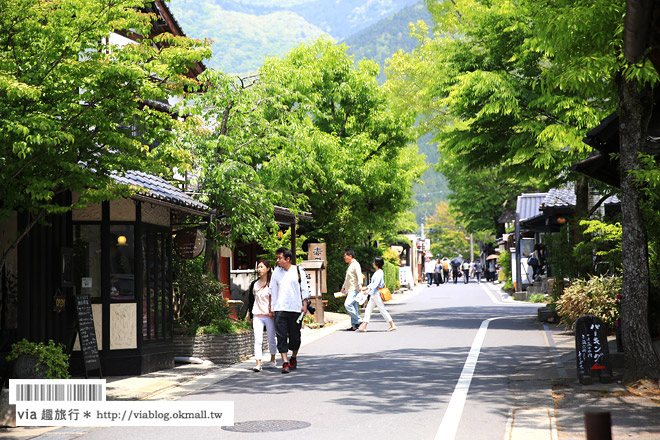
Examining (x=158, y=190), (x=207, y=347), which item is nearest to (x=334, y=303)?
(x=207, y=347)

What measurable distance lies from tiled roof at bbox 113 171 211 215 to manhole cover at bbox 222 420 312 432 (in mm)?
4415

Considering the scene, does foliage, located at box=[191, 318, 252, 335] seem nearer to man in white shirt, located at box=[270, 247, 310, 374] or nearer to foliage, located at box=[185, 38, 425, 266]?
man in white shirt, located at box=[270, 247, 310, 374]

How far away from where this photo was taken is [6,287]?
37.6 feet

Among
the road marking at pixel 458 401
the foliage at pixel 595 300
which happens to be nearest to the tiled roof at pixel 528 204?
the foliage at pixel 595 300

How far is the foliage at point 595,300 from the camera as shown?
1620 cm

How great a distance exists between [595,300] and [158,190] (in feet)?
28.9

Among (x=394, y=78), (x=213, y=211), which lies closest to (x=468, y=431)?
(x=213, y=211)

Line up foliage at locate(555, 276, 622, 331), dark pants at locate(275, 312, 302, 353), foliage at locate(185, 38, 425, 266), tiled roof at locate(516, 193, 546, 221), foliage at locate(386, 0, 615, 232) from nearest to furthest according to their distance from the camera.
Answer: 1. dark pants at locate(275, 312, 302, 353)
2. foliage at locate(555, 276, 622, 331)
3. foliage at locate(386, 0, 615, 232)
4. foliage at locate(185, 38, 425, 266)
5. tiled roof at locate(516, 193, 546, 221)

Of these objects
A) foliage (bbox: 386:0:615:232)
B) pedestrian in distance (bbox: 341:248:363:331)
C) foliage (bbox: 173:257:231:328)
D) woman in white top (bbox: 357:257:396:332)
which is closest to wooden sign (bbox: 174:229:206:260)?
foliage (bbox: 173:257:231:328)

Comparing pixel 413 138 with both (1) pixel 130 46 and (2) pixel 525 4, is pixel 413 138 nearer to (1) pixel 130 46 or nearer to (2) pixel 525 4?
(2) pixel 525 4

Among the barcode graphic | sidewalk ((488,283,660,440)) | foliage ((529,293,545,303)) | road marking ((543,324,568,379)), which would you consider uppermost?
foliage ((529,293,545,303))

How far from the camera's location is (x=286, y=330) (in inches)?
530

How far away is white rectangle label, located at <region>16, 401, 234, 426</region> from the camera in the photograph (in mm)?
9055

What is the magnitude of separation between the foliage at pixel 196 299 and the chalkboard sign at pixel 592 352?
24.1 feet
